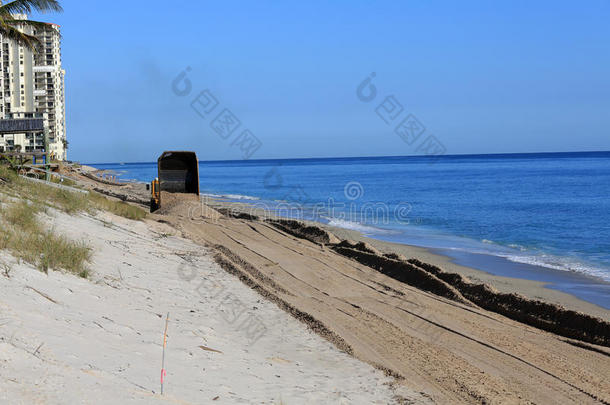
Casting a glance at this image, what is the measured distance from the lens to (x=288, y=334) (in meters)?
8.27

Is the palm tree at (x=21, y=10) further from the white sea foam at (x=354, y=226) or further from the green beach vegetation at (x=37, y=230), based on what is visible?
the white sea foam at (x=354, y=226)

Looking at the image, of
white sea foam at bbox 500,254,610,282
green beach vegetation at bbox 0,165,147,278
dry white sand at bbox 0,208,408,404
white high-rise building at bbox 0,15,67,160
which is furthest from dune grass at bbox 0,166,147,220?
white high-rise building at bbox 0,15,67,160

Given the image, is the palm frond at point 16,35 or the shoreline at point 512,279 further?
the palm frond at point 16,35

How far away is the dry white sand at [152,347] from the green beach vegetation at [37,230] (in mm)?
339

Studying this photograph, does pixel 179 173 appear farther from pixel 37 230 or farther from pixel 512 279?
pixel 512 279

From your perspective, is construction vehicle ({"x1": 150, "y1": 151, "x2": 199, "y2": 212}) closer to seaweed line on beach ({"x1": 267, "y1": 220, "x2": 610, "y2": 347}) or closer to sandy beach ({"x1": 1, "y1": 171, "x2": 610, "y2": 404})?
seaweed line on beach ({"x1": 267, "y1": 220, "x2": 610, "y2": 347})

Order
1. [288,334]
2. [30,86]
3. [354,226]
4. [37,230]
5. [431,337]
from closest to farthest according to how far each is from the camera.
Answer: [288,334]
[431,337]
[37,230]
[354,226]
[30,86]

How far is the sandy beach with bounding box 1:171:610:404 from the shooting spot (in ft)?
17.9

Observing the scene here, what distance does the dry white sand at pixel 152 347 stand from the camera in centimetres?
464

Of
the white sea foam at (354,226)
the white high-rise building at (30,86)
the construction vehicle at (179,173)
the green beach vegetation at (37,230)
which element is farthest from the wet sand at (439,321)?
the white high-rise building at (30,86)

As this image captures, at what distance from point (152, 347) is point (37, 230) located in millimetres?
5073

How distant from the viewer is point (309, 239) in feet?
65.2

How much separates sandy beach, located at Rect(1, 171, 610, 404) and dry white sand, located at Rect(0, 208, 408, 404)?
0.03 m

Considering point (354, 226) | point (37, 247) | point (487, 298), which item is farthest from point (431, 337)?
point (354, 226)
